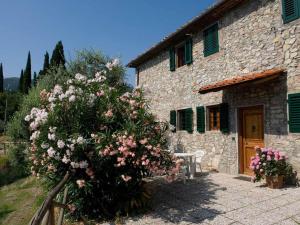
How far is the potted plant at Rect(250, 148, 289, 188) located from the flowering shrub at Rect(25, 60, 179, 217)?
2613 mm

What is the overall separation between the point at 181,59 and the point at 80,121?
318 inches

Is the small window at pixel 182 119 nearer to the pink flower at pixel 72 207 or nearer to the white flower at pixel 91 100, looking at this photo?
the white flower at pixel 91 100

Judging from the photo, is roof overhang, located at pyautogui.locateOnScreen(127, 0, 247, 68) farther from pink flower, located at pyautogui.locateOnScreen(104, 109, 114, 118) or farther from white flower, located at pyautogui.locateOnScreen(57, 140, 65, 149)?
white flower, located at pyautogui.locateOnScreen(57, 140, 65, 149)

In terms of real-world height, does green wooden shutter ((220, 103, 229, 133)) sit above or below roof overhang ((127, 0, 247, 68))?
below

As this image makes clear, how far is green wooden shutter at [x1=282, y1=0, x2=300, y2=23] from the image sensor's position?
7.18m

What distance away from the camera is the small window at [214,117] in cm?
1027

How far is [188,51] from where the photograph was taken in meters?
11.9

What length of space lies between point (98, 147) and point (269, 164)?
14.5ft

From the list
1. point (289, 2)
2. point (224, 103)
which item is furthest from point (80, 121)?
point (289, 2)

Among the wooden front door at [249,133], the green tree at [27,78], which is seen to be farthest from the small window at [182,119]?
the green tree at [27,78]

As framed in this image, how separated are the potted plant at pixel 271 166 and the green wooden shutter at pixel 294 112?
0.73 meters

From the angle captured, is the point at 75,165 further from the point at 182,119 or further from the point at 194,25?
the point at 182,119

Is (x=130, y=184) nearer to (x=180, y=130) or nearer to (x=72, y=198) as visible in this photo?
(x=72, y=198)

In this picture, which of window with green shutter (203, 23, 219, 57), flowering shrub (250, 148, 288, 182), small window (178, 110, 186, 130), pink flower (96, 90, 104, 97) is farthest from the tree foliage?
flowering shrub (250, 148, 288, 182)
